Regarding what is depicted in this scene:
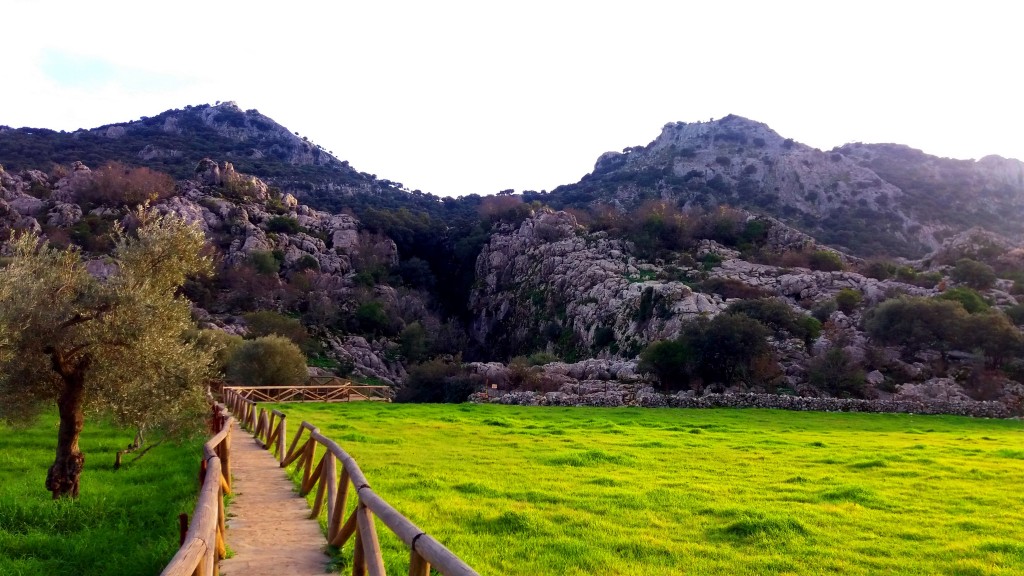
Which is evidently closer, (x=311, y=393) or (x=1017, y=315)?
(x=311, y=393)

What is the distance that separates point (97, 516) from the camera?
35.6 feet

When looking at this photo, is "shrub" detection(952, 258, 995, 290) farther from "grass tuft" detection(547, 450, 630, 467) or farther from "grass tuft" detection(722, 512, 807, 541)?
"grass tuft" detection(722, 512, 807, 541)

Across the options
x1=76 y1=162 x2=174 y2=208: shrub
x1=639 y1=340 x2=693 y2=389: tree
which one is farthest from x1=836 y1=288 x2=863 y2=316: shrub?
x1=76 y1=162 x2=174 y2=208: shrub

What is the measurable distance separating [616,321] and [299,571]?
54.4 m

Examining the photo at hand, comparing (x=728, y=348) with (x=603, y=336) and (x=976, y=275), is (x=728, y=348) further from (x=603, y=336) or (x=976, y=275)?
(x=976, y=275)

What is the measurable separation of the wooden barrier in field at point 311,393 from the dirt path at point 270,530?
85.6 feet

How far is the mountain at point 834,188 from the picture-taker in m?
110

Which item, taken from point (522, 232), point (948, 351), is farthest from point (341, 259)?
point (948, 351)

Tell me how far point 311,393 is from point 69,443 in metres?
28.8

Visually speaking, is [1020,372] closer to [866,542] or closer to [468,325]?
[866,542]

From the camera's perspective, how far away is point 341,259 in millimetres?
83750

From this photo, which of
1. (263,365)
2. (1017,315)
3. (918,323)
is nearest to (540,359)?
(263,365)

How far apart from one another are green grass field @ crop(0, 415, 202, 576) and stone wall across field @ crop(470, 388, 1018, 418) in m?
25.2

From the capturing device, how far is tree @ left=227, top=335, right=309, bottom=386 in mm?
43000
